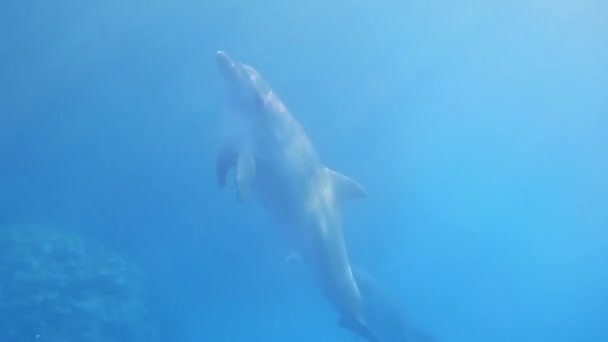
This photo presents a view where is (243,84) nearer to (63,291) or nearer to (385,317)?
(63,291)

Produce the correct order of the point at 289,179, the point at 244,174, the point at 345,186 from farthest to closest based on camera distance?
the point at 345,186 < the point at 289,179 < the point at 244,174

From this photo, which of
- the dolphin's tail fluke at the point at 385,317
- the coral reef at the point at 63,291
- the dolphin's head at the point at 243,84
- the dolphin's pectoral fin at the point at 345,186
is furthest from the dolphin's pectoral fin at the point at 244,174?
the coral reef at the point at 63,291

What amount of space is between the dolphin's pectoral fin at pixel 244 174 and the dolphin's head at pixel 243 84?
0.67m

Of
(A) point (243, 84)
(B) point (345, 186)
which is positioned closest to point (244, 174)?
(A) point (243, 84)

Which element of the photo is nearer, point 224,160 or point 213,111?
point 224,160

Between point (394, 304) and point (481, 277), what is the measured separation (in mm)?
22876

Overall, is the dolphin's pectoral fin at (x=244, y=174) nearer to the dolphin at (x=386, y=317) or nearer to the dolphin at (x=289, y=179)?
the dolphin at (x=289, y=179)

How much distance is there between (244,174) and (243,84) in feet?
4.20

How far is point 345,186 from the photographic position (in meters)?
9.55

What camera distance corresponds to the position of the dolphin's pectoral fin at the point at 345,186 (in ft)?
30.9

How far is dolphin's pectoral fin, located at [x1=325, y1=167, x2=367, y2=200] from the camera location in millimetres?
9430

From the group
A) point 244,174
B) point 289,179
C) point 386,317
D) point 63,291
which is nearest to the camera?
point 244,174

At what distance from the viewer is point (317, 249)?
9.32 metres

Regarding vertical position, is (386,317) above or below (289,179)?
above
